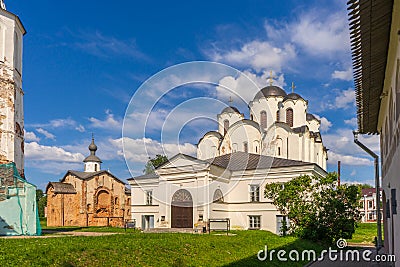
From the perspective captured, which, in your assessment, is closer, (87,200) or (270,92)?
→ (270,92)

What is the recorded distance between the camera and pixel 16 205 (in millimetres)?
20078

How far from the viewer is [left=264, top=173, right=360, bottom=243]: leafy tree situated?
20.6 metres

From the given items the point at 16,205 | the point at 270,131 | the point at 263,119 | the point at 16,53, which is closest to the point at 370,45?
the point at 16,205

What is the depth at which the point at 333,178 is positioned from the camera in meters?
21.2

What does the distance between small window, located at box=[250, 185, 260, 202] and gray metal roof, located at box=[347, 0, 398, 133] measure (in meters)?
17.3

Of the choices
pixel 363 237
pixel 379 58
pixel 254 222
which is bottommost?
pixel 363 237

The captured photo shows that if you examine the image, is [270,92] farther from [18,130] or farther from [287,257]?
[287,257]

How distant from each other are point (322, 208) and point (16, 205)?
15299 millimetres

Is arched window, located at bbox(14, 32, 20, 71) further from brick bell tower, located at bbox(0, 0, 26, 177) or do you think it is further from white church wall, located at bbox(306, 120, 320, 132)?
white church wall, located at bbox(306, 120, 320, 132)

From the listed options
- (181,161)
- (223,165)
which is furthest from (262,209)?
(181,161)

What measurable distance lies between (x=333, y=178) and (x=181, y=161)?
1227 cm

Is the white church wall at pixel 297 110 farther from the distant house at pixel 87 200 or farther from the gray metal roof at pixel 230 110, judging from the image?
the distant house at pixel 87 200

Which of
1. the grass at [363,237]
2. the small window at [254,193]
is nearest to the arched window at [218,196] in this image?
the small window at [254,193]

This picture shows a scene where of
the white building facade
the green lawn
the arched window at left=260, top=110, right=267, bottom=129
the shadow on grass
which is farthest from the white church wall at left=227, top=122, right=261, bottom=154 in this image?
the green lawn
